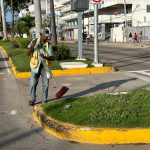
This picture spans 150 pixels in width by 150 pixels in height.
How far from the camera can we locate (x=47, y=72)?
29.3 feet

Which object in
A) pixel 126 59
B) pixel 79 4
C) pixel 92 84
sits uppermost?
pixel 79 4

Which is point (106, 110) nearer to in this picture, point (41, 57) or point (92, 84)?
point (41, 57)

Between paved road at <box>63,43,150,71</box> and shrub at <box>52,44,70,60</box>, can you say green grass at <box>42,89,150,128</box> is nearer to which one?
paved road at <box>63,43,150,71</box>

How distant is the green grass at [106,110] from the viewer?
679cm

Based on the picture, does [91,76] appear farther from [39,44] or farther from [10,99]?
[39,44]

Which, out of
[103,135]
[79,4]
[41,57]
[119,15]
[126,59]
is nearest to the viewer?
[103,135]

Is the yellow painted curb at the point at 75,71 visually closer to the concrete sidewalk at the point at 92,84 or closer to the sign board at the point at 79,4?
the concrete sidewalk at the point at 92,84

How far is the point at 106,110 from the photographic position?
289 inches

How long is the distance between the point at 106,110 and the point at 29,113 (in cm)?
202

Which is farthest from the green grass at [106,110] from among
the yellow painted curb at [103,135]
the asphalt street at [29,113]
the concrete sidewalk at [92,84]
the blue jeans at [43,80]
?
the concrete sidewalk at [92,84]

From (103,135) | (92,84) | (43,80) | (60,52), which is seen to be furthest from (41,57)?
(60,52)

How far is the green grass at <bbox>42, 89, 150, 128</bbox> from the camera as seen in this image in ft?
22.3

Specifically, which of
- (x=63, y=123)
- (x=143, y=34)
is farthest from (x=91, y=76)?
(x=143, y=34)

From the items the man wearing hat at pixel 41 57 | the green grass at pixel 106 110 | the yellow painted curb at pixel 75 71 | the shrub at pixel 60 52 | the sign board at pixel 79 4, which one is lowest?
the yellow painted curb at pixel 75 71
